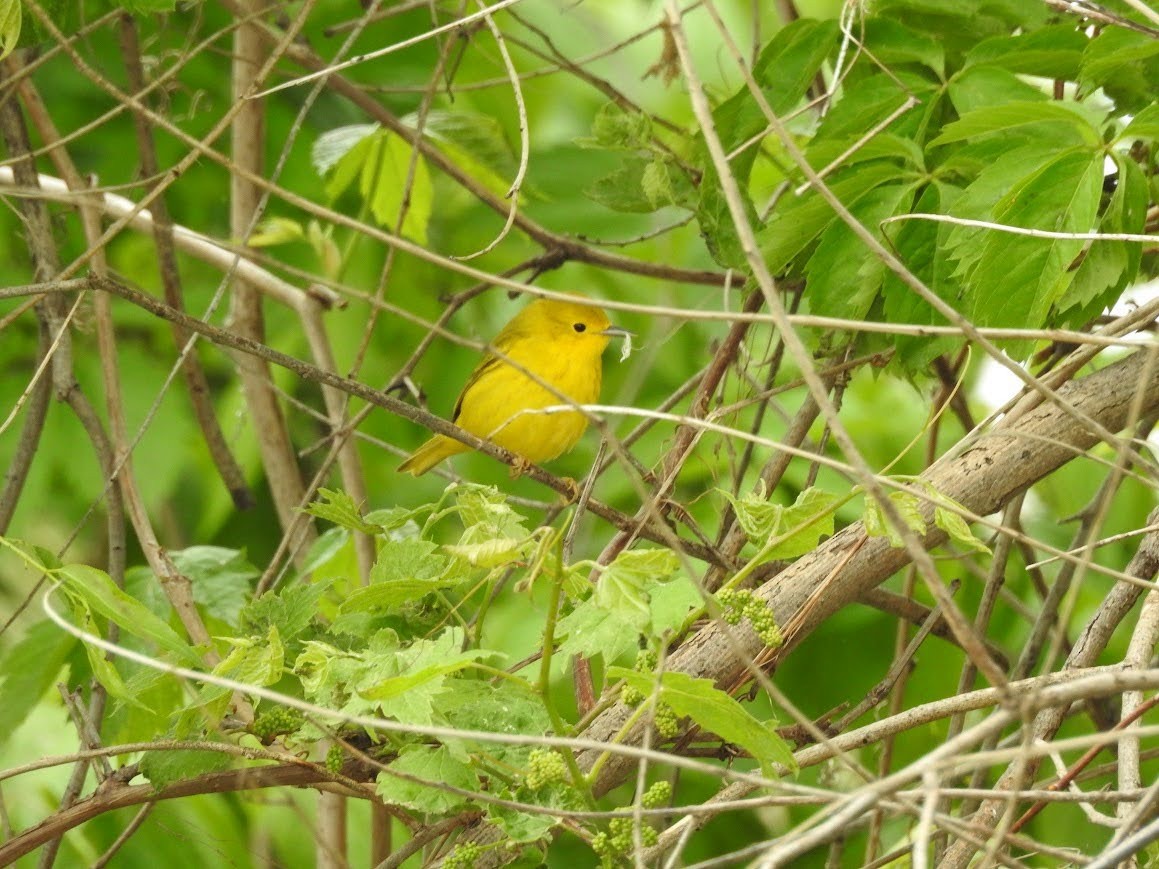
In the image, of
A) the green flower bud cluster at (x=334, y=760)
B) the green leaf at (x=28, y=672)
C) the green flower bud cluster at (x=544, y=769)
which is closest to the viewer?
the green flower bud cluster at (x=544, y=769)

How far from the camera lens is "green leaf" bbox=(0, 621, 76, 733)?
3129 millimetres

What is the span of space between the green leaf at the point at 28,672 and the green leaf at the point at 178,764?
1.06m

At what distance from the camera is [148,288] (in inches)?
187

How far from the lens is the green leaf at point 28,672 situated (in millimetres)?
3129

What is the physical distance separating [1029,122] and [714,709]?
3.79 ft

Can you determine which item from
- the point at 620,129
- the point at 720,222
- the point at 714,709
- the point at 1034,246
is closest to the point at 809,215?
the point at 720,222

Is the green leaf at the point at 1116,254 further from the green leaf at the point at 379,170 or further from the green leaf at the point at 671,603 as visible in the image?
the green leaf at the point at 379,170

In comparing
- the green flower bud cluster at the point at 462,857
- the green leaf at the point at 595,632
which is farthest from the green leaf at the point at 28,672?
the green leaf at the point at 595,632

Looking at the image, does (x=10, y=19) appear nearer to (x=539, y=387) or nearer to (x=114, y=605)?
(x=114, y=605)

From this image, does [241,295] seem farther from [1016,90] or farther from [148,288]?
[1016,90]

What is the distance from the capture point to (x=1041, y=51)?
2.60 m

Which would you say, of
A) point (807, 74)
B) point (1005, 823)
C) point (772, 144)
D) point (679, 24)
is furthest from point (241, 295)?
point (1005, 823)

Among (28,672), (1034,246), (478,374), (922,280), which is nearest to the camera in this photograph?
(1034,246)

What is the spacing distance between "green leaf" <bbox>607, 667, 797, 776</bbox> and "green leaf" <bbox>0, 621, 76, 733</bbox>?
1.82 meters
